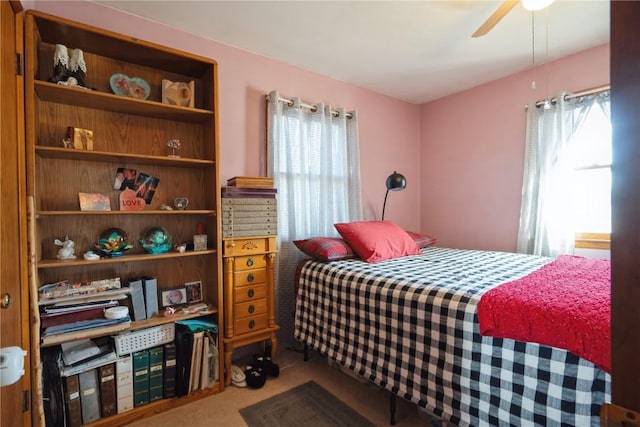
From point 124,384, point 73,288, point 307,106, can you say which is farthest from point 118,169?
point 307,106

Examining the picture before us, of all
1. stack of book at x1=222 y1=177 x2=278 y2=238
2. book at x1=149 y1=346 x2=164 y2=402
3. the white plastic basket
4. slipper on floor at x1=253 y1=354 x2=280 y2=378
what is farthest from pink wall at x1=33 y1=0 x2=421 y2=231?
slipper on floor at x1=253 y1=354 x2=280 y2=378

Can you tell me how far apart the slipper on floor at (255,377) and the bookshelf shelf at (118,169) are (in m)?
0.18

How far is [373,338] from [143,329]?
1297mm

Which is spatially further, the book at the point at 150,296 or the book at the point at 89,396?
the book at the point at 150,296

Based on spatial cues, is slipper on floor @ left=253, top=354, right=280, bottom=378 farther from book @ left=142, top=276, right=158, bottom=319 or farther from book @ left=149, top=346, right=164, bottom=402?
book @ left=142, top=276, right=158, bottom=319

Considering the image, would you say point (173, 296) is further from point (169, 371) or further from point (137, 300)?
point (169, 371)

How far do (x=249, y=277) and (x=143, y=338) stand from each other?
69 cm

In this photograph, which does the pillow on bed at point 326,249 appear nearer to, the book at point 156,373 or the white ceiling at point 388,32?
the book at point 156,373

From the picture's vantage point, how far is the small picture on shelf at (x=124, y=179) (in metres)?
1.94

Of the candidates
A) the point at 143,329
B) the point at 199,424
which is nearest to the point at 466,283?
the point at 199,424

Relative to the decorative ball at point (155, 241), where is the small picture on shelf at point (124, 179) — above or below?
above

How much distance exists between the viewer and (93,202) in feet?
5.95

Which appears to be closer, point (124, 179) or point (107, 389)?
point (107, 389)

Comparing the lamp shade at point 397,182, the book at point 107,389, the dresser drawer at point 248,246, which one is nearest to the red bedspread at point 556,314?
the dresser drawer at point 248,246
